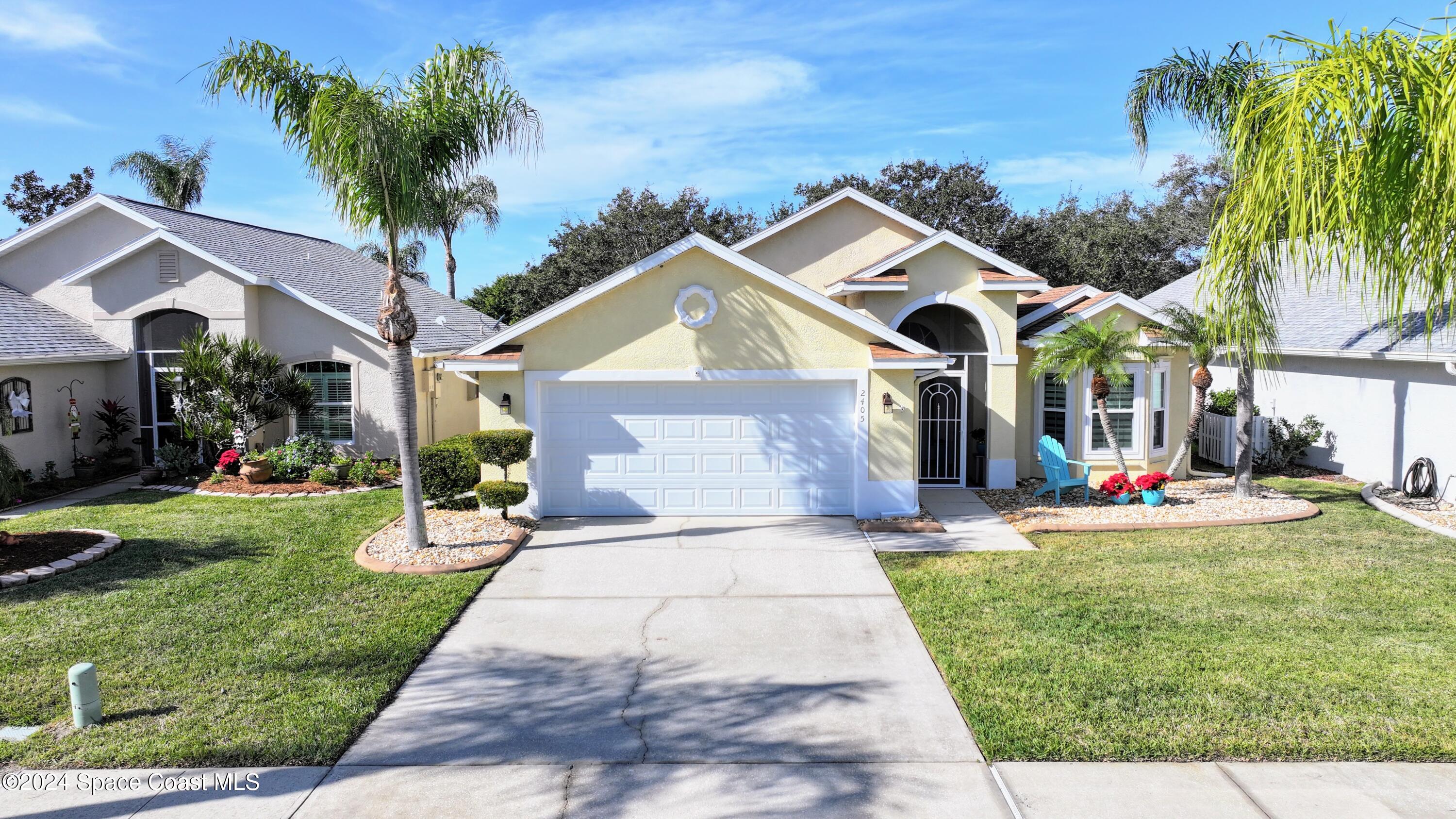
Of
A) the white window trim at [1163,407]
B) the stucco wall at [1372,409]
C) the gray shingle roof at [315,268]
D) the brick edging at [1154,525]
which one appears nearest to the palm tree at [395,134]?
the gray shingle roof at [315,268]

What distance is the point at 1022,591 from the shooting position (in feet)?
30.2

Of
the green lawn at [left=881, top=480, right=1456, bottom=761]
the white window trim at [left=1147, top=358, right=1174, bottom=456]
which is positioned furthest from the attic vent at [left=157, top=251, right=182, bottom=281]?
the white window trim at [left=1147, top=358, right=1174, bottom=456]

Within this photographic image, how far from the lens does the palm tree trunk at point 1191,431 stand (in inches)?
564

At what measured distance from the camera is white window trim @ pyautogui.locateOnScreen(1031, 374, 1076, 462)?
50.3 feet

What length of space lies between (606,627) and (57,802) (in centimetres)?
424

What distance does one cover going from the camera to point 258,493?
48.1ft

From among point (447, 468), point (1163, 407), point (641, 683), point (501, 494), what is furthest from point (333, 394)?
point (1163, 407)

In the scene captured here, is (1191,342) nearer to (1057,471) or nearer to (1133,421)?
(1133,421)

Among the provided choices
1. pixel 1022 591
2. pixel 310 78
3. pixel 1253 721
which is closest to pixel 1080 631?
pixel 1022 591

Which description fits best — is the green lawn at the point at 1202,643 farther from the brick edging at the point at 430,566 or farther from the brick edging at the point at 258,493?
the brick edging at the point at 258,493

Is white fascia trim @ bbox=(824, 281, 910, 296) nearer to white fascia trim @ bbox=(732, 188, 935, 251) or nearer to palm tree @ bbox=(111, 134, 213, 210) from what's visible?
white fascia trim @ bbox=(732, 188, 935, 251)

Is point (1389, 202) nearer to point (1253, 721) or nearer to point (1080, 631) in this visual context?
point (1253, 721)

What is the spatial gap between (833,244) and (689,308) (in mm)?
6001

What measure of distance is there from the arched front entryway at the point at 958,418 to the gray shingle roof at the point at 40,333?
1506 centimetres
